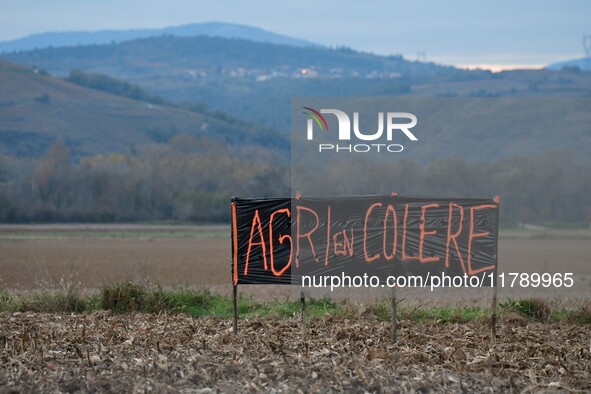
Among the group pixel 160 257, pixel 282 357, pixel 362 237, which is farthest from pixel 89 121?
pixel 282 357

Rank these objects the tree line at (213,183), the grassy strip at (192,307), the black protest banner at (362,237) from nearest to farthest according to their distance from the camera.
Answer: the black protest banner at (362,237), the grassy strip at (192,307), the tree line at (213,183)

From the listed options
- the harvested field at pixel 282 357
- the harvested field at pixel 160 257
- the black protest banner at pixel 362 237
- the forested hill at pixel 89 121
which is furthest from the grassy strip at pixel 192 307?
the forested hill at pixel 89 121

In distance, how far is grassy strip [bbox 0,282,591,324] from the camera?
58.1 ft

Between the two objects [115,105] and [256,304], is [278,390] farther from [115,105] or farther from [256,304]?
[115,105]

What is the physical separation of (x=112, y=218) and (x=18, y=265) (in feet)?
133

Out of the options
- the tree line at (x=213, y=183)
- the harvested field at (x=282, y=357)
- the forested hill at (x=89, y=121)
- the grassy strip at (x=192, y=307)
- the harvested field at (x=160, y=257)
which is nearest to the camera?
the harvested field at (x=282, y=357)

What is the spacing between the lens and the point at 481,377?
36.9 feet

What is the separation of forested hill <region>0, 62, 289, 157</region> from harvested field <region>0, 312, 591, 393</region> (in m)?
101

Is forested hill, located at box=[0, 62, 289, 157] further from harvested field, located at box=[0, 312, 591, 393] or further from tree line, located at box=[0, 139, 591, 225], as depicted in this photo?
harvested field, located at box=[0, 312, 591, 393]

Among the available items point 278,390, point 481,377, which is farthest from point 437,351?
point 278,390

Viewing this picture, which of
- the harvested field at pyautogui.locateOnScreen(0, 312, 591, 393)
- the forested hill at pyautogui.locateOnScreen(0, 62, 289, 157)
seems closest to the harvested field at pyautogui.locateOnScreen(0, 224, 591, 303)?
the harvested field at pyautogui.locateOnScreen(0, 312, 591, 393)

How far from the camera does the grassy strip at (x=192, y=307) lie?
17.7m

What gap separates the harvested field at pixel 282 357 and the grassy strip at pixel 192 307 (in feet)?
5.32

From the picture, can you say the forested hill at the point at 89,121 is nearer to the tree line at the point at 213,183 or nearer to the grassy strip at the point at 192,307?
the tree line at the point at 213,183
